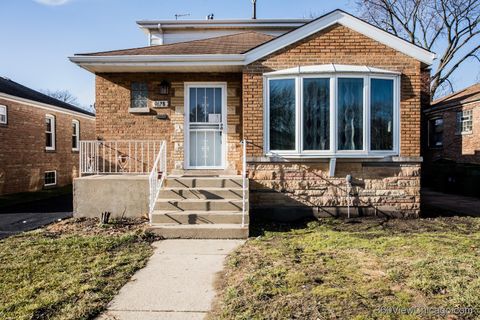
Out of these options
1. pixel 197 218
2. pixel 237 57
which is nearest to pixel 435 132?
pixel 237 57

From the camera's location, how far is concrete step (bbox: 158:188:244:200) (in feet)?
22.4

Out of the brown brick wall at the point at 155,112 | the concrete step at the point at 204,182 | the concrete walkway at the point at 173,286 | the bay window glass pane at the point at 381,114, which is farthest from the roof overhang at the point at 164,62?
Result: the concrete walkway at the point at 173,286

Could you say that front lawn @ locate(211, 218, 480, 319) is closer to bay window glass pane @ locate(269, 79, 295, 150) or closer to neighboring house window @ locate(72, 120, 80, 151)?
bay window glass pane @ locate(269, 79, 295, 150)

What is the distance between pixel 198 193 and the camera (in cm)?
685

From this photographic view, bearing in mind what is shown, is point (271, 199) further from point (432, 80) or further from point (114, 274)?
point (432, 80)

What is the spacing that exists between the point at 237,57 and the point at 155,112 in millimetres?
2518

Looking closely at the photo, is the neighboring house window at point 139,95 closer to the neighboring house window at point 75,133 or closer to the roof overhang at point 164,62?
the roof overhang at point 164,62

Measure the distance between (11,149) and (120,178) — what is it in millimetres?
8594

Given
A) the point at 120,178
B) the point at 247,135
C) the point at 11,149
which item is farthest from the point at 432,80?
the point at 11,149

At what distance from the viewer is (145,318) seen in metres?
3.02

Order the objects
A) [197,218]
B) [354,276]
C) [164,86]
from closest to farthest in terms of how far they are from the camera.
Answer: [354,276] → [197,218] → [164,86]

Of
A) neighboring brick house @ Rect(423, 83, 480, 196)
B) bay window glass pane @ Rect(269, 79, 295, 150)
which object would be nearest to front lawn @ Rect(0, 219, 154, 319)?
bay window glass pane @ Rect(269, 79, 295, 150)

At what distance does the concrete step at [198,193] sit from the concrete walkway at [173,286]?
1550 mm

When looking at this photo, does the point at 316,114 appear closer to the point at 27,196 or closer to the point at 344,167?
the point at 344,167
